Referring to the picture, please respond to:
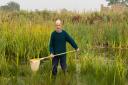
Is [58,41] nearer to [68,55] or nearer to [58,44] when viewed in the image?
[58,44]

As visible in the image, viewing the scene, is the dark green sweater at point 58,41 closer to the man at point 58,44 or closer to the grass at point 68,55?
the man at point 58,44

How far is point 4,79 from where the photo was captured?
6.23 meters

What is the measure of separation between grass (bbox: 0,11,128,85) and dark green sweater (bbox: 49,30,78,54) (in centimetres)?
48

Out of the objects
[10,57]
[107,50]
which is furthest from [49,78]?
[107,50]

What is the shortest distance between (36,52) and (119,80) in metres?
2.94

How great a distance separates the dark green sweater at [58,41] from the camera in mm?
6707

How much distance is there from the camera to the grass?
6352mm

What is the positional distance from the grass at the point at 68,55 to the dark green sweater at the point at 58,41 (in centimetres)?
48

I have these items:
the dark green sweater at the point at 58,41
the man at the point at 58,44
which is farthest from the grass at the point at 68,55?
the dark green sweater at the point at 58,41

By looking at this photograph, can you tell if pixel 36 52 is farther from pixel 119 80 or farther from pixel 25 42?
pixel 119 80

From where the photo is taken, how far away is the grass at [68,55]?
635 cm

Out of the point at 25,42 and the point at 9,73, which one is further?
the point at 25,42

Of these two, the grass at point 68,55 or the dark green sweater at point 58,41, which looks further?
the dark green sweater at point 58,41

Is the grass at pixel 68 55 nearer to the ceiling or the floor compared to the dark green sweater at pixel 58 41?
nearer to the floor
